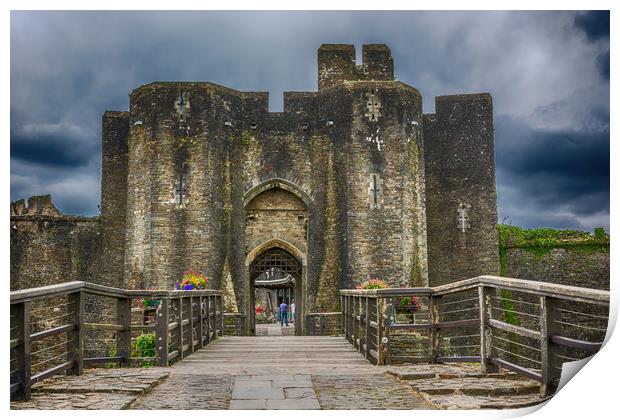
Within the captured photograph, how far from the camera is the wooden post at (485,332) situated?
5.98 m

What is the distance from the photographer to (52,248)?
2206 centimetres

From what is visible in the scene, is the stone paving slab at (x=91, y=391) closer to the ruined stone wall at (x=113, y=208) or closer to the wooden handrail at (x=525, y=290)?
the wooden handrail at (x=525, y=290)

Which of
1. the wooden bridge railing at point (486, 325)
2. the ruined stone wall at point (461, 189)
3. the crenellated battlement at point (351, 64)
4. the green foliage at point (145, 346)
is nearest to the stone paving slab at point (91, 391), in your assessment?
the wooden bridge railing at point (486, 325)

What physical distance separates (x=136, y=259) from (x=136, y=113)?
12.8 ft

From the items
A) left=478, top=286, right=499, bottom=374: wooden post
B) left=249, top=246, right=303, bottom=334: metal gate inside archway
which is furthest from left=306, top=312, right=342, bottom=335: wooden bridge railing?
left=478, top=286, right=499, bottom=374: wooden post

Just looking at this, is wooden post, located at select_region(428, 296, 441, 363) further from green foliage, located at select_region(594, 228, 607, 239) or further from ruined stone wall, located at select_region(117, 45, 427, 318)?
green foliage, located at select_region(594, 228, 607, 239)

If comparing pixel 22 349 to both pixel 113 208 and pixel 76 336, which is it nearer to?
pixel 76 336

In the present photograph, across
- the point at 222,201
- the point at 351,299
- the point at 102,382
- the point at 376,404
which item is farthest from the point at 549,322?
the point at 222,201

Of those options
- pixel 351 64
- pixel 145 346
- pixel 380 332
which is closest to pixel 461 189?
pixel 351 64

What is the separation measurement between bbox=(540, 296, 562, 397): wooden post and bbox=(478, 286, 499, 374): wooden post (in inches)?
37.1

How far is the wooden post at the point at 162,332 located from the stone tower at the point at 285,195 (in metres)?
11.0

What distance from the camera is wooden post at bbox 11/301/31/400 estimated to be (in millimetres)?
4906

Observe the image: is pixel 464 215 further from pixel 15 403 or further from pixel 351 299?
pixel 15 403

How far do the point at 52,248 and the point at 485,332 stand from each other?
724 inches
